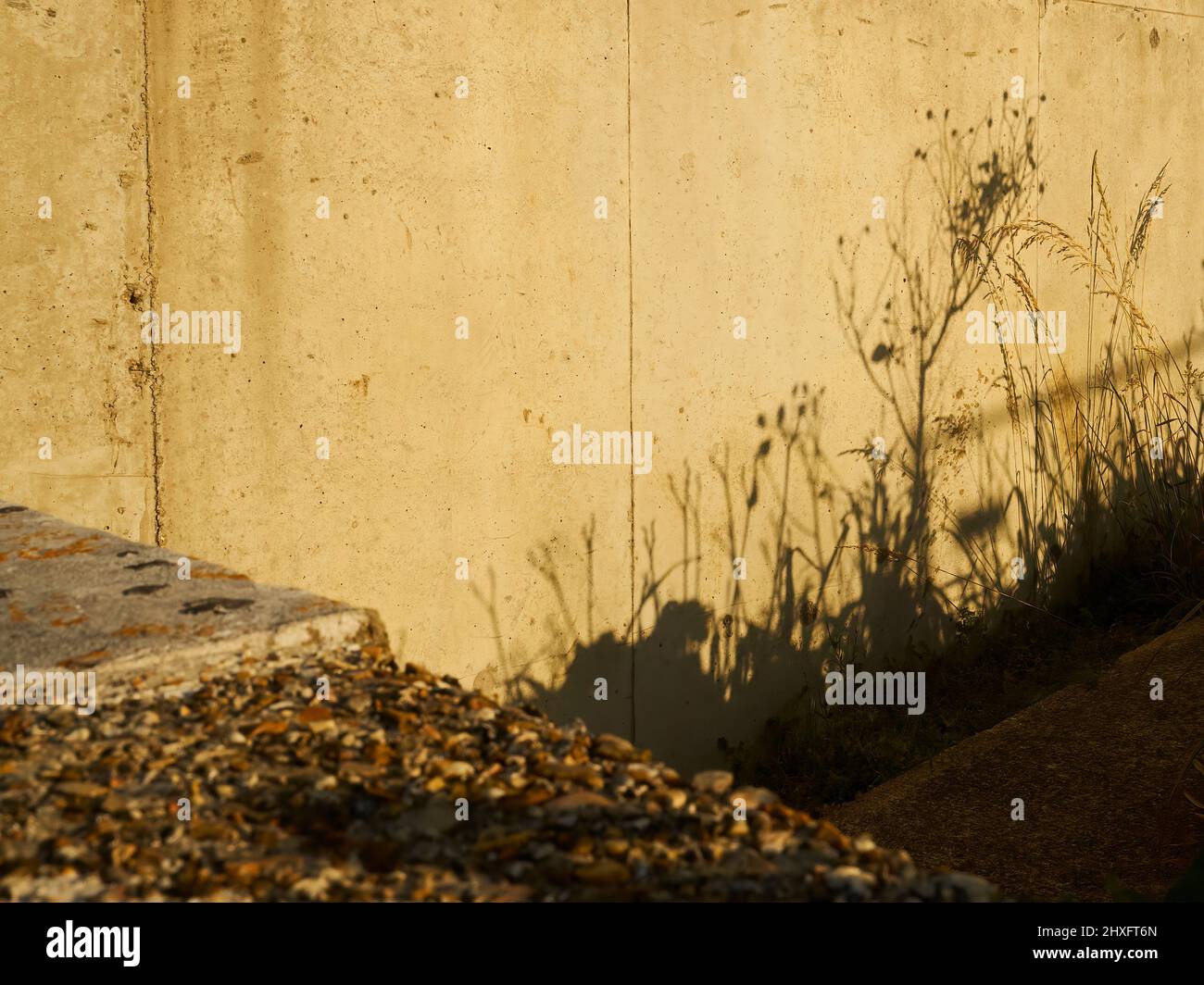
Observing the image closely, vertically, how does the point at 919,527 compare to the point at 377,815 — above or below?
above

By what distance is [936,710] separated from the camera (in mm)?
4719

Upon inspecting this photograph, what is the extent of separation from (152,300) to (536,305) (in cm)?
120

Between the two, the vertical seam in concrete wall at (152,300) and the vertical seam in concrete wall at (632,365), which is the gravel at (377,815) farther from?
the vertical seam in concrete wall at (632,365)

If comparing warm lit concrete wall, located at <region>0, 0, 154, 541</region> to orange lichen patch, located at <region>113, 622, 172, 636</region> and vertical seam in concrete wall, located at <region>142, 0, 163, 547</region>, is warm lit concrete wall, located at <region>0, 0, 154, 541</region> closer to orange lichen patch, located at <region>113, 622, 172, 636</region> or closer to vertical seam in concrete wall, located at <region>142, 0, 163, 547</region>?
vertical seam in concrete wall, located at <region>142, 0, 163, 547</region>

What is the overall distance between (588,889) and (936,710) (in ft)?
12.3

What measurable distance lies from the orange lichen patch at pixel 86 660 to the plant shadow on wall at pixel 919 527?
83.5 inches

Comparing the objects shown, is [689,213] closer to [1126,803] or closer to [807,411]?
[807,411]

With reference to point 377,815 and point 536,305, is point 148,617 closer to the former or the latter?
point 377,815

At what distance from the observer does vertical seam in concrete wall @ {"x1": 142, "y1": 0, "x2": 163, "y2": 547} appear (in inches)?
127

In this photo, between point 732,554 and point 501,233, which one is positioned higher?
point 501,233

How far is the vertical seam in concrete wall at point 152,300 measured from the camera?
3.22 metres

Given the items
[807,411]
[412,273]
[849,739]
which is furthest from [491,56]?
[849,739]

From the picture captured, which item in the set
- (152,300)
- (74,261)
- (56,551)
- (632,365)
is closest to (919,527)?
(632,365)

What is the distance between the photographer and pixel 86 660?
176 centimetres
